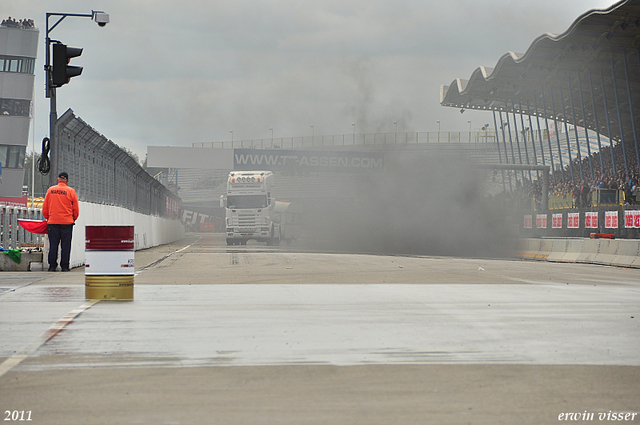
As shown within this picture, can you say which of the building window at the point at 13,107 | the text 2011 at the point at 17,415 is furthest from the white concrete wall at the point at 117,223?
the building window at the point at 13,107

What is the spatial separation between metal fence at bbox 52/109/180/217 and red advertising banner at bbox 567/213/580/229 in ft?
57.2

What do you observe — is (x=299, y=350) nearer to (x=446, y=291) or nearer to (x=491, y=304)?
(x=491, y=304)

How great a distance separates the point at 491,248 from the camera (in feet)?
116

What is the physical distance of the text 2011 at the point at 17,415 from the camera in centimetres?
417

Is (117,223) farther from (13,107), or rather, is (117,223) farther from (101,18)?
(13,107)

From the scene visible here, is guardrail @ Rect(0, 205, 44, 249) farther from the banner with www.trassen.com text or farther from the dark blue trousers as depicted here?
the banner with www.trassen.com text

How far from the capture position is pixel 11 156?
252 ft

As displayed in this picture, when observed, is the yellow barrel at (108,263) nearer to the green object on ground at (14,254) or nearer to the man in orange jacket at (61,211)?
the man in orange jacket at (61,211)

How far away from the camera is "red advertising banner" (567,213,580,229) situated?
29.6 meters

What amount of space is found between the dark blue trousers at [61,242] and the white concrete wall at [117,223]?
45 centimetres

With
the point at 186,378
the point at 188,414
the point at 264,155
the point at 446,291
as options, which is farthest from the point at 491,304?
the point at 264,155

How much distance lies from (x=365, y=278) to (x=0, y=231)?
15296 mm

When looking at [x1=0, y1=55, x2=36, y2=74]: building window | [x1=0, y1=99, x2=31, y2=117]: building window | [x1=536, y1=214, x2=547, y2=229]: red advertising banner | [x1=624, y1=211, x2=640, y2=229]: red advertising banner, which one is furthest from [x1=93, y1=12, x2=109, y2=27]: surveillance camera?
[x1=0, y1=55, x2=36, y2=74]: building window

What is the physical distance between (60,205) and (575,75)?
4663cm
